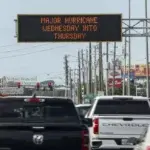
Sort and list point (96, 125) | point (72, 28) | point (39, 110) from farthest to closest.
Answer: point (72, 28) → point (96, 125) → point (39, 110)

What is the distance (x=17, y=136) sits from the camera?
34.0 ft

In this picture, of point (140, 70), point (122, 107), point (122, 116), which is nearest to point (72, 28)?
point (122, 107)

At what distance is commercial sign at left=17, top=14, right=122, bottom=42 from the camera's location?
1556 inches

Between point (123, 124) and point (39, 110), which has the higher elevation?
point (39, 110)

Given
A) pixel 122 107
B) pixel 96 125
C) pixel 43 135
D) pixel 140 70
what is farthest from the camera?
pixel 140 70

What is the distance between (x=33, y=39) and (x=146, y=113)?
73.8ft

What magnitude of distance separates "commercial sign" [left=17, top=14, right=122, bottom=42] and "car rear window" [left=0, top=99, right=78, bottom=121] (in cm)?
2820

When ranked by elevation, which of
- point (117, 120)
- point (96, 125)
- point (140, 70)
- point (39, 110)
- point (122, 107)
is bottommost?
point (96, 125)

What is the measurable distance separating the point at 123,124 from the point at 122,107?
0.77 metres

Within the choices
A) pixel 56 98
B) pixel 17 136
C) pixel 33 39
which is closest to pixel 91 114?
Result: pixel 56 98

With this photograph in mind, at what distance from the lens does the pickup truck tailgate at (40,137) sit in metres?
10.4

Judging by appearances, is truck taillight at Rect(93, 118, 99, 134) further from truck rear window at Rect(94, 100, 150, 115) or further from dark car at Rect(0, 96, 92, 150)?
dark car at Rect(0, 96, 92, 150)

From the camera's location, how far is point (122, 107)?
17797mm

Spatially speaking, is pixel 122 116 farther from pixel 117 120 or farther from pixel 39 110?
pixel 39 110
